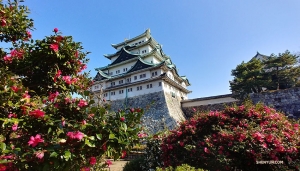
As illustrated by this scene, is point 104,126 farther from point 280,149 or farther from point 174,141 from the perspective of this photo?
point 280,149

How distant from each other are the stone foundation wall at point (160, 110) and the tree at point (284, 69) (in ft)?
36.5

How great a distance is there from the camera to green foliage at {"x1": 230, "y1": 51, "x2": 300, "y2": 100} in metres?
16.6

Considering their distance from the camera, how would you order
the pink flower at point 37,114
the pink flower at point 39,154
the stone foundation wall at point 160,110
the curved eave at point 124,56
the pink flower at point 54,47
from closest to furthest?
the pink flower at point 39,154 → the pink flower at point 37,114 → the pink flower at point 54,47 → the stone foundation wall at point 160,110 → the curved eave at point 124,56

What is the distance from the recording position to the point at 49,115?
1914 mm

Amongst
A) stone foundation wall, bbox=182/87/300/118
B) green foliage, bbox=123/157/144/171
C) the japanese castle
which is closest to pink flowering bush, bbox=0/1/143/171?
green foliage, bbox=123/157/144/171

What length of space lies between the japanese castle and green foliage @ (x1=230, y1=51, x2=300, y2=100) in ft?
26.2

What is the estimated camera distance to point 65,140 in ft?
5.07

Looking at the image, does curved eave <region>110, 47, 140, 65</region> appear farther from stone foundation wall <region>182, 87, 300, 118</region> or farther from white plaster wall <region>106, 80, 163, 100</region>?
stone foundation wall <region>182, 87, 300, 118</region>

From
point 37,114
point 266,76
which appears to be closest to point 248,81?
point 266,76

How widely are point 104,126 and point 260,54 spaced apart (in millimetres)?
30238

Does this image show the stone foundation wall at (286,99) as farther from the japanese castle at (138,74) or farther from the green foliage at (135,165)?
the green foliage at (135,165)

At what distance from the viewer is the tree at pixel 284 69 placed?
55.3 ft

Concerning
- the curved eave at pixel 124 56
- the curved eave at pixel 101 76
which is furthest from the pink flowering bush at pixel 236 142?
the curved eave at pixel 101 76

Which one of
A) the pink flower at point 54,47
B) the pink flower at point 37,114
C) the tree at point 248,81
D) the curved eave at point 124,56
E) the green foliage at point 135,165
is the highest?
the curved eave at point 124,56
